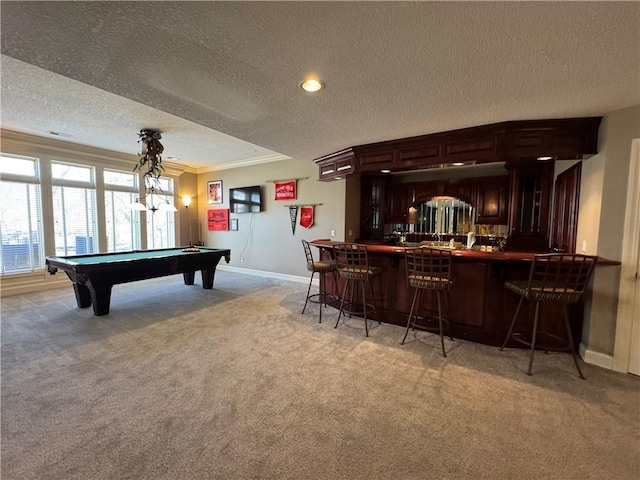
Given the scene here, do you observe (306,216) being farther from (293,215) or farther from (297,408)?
(297,408)

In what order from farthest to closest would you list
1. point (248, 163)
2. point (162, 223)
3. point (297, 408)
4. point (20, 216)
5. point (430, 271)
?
point (162, 223)
point (248, 163)
point (20, 216)
point (430, 271)
point (297, 408)

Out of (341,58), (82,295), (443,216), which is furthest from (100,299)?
(443,216)

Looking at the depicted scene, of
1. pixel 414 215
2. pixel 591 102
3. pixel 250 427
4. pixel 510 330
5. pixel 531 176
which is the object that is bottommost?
pixel 250 427

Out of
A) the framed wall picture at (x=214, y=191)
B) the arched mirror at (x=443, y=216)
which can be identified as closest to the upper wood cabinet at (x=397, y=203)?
the arched mirror at (x=443, y=216)

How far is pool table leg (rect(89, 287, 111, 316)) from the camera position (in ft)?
12.2

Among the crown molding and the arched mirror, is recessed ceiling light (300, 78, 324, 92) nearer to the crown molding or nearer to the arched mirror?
the arched mirror

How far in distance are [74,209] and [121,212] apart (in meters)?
0.86

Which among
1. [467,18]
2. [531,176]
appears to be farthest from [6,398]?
[531,176]

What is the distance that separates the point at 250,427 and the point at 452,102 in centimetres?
299

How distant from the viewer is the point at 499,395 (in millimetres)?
2098

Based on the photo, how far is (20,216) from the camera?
4957 millimetres

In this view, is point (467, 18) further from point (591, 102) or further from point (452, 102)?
point (591, 102)

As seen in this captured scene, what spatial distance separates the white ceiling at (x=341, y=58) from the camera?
4.60 ft

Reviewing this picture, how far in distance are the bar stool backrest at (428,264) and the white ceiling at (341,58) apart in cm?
137
